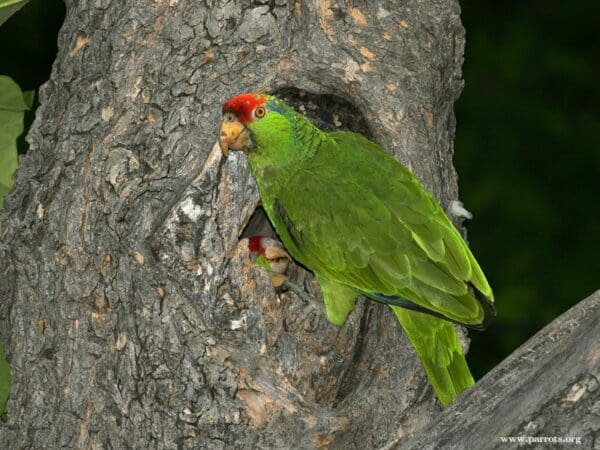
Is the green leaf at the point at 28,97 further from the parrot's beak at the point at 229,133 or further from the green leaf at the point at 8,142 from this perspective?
the parrot's beak at the point at 229,133

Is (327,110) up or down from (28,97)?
down

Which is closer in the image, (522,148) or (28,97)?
(28,97)

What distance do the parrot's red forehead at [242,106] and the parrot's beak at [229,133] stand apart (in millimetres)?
16

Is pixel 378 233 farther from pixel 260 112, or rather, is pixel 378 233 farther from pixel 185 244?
pixel 185 244

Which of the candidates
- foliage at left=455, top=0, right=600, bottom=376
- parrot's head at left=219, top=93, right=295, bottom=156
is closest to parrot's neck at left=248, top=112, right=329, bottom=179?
parrot's head at left=219, top=93, right=295, bottom=156

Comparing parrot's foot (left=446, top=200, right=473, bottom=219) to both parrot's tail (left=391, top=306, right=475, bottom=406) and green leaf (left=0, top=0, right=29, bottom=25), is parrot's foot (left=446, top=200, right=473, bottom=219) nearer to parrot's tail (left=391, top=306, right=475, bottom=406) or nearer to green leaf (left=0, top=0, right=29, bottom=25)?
parrot's tail (left=391, top=306, right=475, bottom=406)

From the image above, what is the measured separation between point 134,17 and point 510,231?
290 centimetres

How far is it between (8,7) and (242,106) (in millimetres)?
690

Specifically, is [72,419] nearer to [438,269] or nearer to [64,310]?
[64,310]

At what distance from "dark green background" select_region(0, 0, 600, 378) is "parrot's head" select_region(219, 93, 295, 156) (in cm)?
246

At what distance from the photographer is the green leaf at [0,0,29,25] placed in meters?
2.82

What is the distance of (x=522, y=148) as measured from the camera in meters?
5.45

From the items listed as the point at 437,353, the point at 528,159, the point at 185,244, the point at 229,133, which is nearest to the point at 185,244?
the point at 185,244

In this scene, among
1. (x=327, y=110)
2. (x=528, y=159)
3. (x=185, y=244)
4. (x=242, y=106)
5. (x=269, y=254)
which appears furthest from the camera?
(x=528, y=159)
